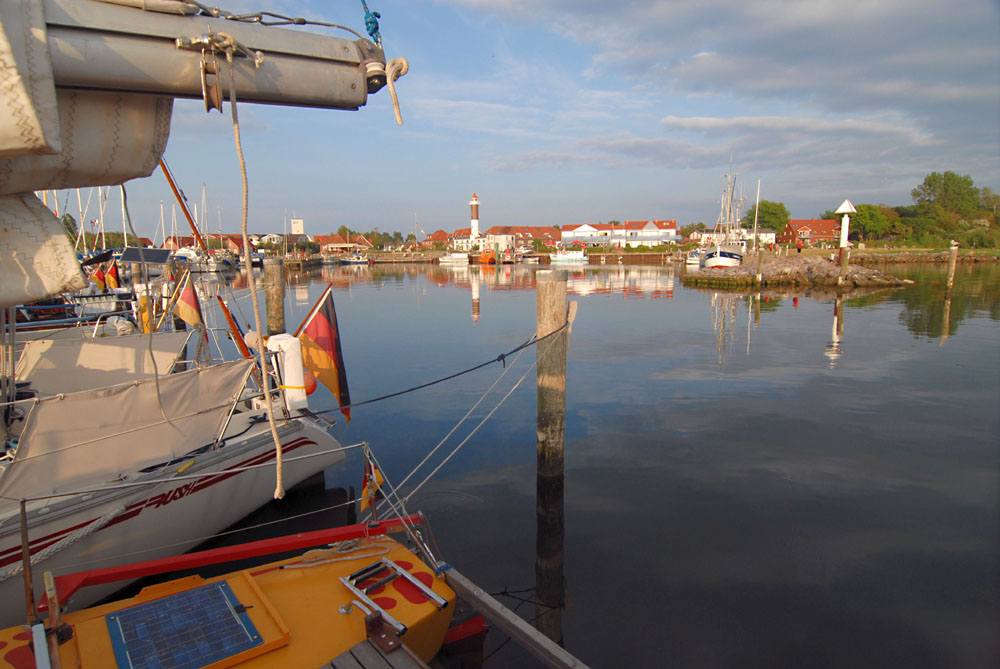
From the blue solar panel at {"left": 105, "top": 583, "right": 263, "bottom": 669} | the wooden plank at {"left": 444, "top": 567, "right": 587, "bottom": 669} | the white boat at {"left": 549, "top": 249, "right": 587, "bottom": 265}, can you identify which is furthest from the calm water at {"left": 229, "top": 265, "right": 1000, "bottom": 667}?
the white boat at {"left": 549, "top": 249, "right": 587, "bottom": 265}

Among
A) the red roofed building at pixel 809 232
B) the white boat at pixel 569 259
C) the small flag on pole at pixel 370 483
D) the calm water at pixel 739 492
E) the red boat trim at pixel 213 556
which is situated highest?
the red roofed building at pixel 809 232

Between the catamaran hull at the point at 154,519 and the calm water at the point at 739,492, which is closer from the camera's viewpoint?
the catamaran hull at the point at 154,519

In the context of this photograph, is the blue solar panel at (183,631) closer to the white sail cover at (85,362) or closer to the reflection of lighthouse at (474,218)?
the white sail cover at (85,362)

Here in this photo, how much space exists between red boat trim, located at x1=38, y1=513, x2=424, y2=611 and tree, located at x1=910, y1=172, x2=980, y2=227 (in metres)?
131

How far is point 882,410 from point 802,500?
6.15 m

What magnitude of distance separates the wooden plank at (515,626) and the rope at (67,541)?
3.92 m

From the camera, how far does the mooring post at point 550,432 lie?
6.95m

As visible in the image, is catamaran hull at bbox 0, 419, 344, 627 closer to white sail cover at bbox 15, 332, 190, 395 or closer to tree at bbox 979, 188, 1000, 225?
white sail cover at bbox 15, 332, 190, 395

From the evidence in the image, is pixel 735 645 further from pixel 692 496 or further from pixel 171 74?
pixel 171 74

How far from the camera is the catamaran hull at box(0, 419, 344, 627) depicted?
17.3 ft

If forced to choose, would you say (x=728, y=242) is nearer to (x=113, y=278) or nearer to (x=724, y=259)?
(x=724, y=259)

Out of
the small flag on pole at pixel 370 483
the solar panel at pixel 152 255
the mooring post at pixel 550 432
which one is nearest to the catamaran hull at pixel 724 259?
the solar panel at pixel 152 255

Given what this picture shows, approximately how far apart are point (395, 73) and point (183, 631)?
4.14 metres

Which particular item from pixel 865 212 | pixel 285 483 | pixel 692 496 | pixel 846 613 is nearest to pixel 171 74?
pixel 285 483
